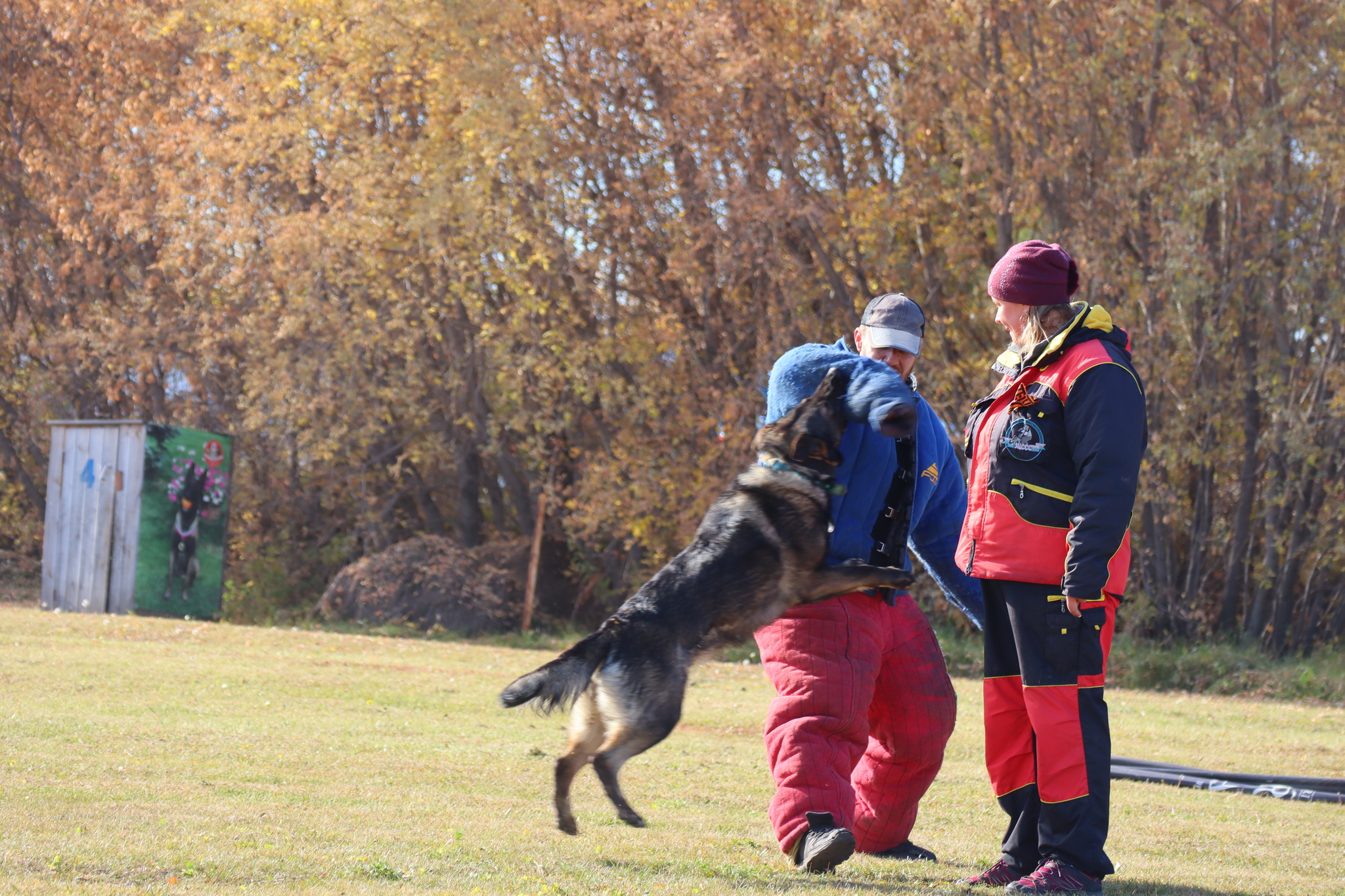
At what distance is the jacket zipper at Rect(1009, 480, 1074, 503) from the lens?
3.92 meters

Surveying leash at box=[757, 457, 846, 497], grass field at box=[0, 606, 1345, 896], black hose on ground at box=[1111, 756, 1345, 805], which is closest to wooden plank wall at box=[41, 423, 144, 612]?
grass field at box=[0, 606, 1345, 896]

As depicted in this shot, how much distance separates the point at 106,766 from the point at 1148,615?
1093cm

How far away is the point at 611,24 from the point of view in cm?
1523

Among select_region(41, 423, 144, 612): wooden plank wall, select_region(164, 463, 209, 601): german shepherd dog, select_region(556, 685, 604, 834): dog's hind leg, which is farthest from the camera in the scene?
select_region(164, 463, 209, 601): german shepherd dog

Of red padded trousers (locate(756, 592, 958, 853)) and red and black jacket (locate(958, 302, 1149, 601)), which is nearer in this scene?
red and black jacket (locate(958, 302, 1149, 601))

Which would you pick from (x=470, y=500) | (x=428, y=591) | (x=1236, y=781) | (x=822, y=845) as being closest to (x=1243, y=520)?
(x=1236, y=781)

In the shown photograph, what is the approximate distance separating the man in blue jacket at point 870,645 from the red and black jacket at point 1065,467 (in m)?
0.34

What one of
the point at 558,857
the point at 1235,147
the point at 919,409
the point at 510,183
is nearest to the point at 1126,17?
the point at 1235,147

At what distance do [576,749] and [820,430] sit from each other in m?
1.27

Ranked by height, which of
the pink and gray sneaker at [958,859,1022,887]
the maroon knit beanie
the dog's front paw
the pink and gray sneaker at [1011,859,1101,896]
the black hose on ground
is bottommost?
the black hose on ground

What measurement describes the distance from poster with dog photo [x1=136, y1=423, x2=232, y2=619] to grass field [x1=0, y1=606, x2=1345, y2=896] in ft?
17.8

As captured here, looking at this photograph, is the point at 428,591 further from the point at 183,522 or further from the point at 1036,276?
the point at 1036,276

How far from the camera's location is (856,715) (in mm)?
4082

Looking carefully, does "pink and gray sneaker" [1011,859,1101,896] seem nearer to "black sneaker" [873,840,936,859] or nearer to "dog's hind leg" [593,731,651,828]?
"black sneaker" [873,840,936,859]
